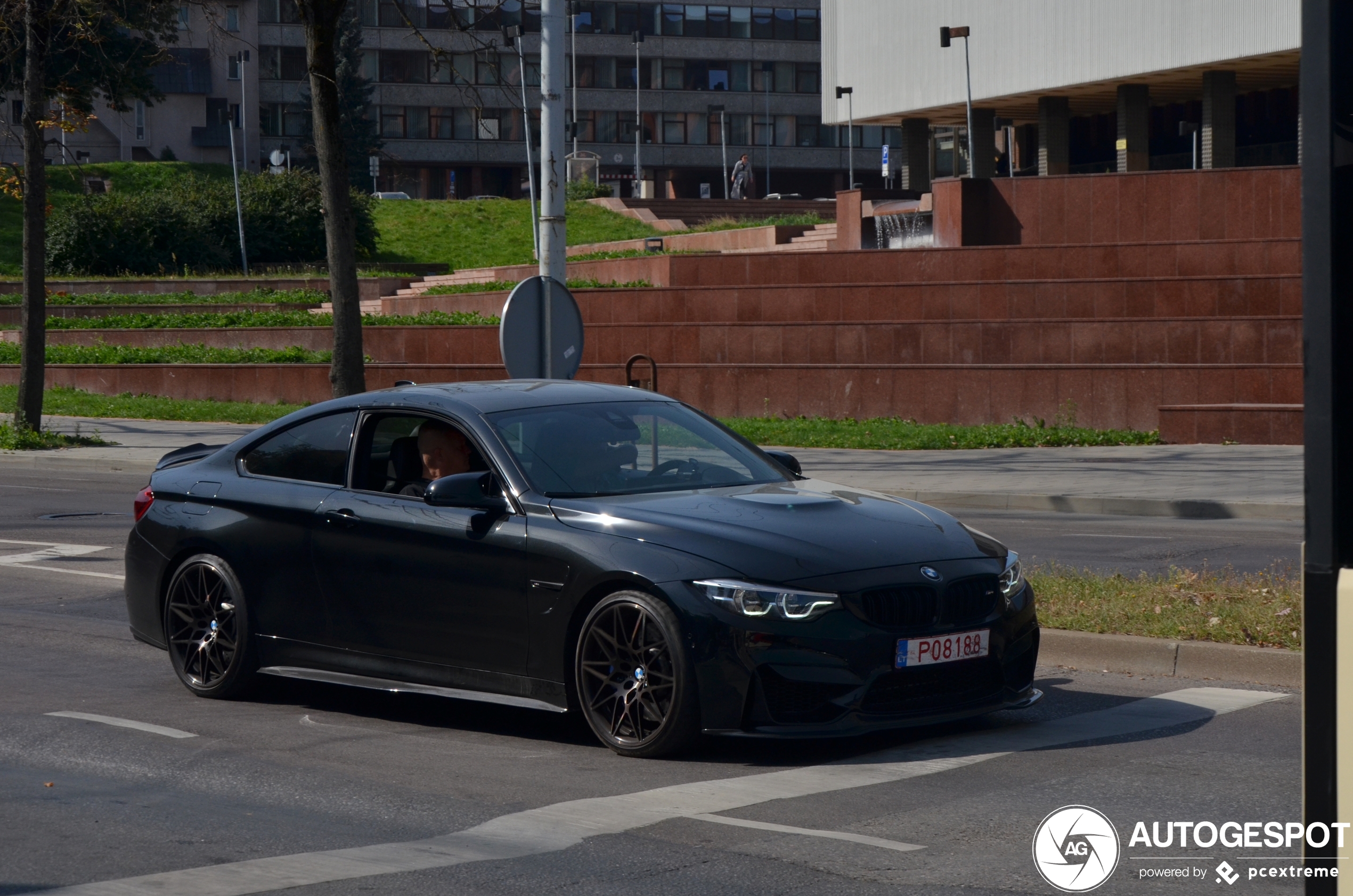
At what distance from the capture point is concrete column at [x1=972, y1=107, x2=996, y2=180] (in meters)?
50.8

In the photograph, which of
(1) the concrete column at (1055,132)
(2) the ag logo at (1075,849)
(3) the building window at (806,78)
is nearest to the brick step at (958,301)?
(2) the ag logo at (1075,849)

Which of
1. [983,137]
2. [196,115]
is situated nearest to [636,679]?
[983,137]

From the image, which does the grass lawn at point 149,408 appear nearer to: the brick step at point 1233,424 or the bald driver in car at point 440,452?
the brick step at point 1233,424

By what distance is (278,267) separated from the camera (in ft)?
166

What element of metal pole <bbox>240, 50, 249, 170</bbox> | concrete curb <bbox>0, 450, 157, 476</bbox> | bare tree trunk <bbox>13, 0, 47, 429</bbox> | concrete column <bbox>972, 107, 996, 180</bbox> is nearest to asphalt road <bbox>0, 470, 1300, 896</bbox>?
concrete curb <bbox>0, 450, 157, 476</bbox>

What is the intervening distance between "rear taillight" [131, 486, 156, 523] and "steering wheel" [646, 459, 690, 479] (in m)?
2.74

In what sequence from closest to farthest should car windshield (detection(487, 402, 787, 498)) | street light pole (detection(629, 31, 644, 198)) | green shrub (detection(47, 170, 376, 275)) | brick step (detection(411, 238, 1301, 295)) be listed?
1. car windshield (detection(487, 402, 787, 498))
2. brick step (detection(411, 238, 1301, 295))
3. green shrub (detection(47, 170, 376, 275))
4. street light pole (detection(629, 31, 644, 198))

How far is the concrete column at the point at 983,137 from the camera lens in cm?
5084

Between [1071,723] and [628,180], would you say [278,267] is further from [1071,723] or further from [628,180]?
[628,180]

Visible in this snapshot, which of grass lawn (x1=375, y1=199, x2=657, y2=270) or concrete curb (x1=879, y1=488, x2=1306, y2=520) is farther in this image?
grass lawn (x1=375, y1=199, x2=657, y2=270)

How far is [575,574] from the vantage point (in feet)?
22.4

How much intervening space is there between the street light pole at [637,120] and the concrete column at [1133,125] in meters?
50.2

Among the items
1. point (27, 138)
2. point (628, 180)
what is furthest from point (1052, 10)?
point (628, 180)

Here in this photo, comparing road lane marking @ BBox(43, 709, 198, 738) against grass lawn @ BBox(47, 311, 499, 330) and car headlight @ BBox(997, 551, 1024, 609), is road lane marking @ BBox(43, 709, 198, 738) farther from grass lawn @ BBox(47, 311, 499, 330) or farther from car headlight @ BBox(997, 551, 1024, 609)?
grass lawn @ BBox(47, 311, 499, 330)
